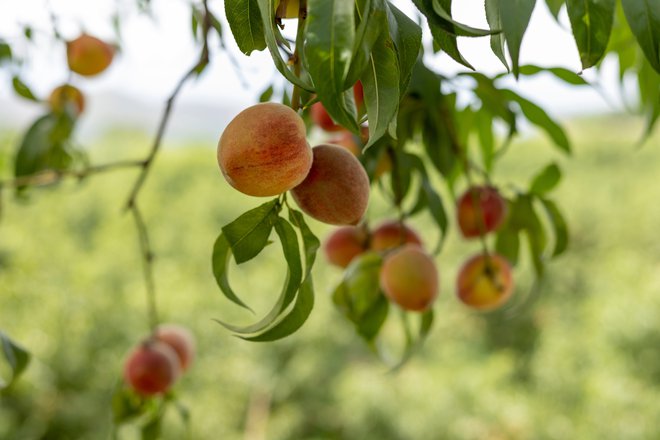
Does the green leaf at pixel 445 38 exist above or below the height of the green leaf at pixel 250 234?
above

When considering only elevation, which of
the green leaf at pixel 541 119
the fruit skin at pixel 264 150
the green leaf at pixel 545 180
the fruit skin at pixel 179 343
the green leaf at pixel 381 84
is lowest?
the fruit skin at pixel 179 343

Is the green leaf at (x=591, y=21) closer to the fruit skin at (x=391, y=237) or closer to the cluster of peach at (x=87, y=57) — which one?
the fruit skin at (x=391, y=237)

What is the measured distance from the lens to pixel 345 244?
23.4 inches

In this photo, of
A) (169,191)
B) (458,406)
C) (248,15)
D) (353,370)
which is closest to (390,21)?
(248,15)

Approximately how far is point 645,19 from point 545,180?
0.33m

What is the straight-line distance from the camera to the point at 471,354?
92.4 inches

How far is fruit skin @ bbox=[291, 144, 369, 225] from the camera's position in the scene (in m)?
0.32

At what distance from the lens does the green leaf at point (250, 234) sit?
0.31 metres

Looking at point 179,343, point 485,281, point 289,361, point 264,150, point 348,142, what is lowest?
point 289,361

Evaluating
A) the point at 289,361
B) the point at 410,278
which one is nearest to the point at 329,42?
the point at 410,278

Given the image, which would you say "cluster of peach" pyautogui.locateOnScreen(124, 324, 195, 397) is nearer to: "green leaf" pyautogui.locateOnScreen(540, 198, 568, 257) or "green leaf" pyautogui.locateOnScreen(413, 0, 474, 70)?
"green leaf" pyautogui.locateOnScreen(540, 198, 568, 257)

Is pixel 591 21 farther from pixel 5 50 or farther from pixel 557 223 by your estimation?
pixel 5 50

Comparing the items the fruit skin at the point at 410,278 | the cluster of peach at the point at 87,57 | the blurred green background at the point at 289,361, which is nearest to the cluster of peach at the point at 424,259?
the fruit skin at the point at 410,278

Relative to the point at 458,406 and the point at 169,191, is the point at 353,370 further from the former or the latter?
the point at 169,191
